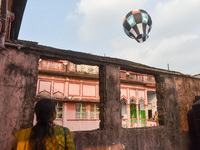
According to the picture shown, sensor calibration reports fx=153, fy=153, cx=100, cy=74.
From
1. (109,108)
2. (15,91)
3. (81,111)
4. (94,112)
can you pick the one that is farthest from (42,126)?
(94,112)

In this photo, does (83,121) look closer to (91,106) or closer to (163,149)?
(91,106)

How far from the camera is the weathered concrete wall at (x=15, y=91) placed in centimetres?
258

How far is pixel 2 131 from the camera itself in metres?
2.52

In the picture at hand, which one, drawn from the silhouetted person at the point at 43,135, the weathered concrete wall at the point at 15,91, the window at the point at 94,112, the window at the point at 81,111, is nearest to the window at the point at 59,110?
the window at the point at 81,111

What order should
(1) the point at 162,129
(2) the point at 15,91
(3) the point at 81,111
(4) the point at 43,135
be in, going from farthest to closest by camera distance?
1. (3) the point at 81,111
2. (1) the point at 162,129
3. (2) the point at 15,91
4. (4) the point at 43,135

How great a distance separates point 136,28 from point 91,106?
30.8 ft

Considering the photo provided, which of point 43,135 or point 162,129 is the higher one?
point 43,135

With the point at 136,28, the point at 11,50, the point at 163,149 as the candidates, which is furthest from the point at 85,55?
the point at 163,149

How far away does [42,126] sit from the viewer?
4.59 ft

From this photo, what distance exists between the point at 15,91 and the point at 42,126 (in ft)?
5.56

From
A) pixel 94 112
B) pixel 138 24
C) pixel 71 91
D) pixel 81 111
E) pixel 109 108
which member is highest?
pixel 138 24

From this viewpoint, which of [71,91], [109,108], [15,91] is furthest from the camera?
[71,91]

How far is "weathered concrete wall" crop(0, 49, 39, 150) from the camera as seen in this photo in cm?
258

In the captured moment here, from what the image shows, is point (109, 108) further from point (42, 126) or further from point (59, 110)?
point (59, 110)
